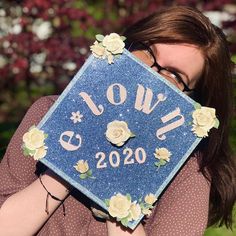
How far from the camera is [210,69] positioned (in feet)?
7.85

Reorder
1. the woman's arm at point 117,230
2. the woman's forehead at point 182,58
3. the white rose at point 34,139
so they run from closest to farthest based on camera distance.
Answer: the white rose at point 34,139
the woman's arm at point 117,230
the woman's forehead at point 182,58

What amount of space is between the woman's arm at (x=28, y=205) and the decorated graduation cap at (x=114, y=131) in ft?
0.45

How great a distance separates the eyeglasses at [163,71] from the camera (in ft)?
7.43

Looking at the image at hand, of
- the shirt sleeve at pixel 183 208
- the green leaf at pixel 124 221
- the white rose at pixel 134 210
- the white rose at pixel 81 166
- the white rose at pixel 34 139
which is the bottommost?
the shirt sleeve at pixel 183 208

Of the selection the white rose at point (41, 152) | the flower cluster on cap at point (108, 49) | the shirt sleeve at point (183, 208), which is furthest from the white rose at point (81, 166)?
the shirt sleeve at point (183, 208)

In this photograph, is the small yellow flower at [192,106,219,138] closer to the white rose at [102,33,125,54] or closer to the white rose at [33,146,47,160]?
the white rose at [102,33,125,54]

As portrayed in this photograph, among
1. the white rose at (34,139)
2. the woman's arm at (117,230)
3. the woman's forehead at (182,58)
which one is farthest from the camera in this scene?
the woman's forehead at (182,58)

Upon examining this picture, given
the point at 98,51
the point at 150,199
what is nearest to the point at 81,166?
the point at 150,199

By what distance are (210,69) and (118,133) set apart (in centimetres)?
53

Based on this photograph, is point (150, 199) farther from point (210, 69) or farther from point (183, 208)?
point (210, 69)

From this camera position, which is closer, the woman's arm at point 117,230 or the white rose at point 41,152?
the white rose at point 41,152

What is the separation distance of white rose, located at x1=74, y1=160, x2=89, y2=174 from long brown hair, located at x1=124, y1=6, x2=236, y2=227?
0.53 m

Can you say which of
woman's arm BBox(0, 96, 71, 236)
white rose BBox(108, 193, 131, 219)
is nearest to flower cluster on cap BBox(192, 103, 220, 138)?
white rose BBox(108, 193, 131, 219)

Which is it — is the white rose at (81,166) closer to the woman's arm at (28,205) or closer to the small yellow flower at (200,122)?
the woman's arm at (28,205)
